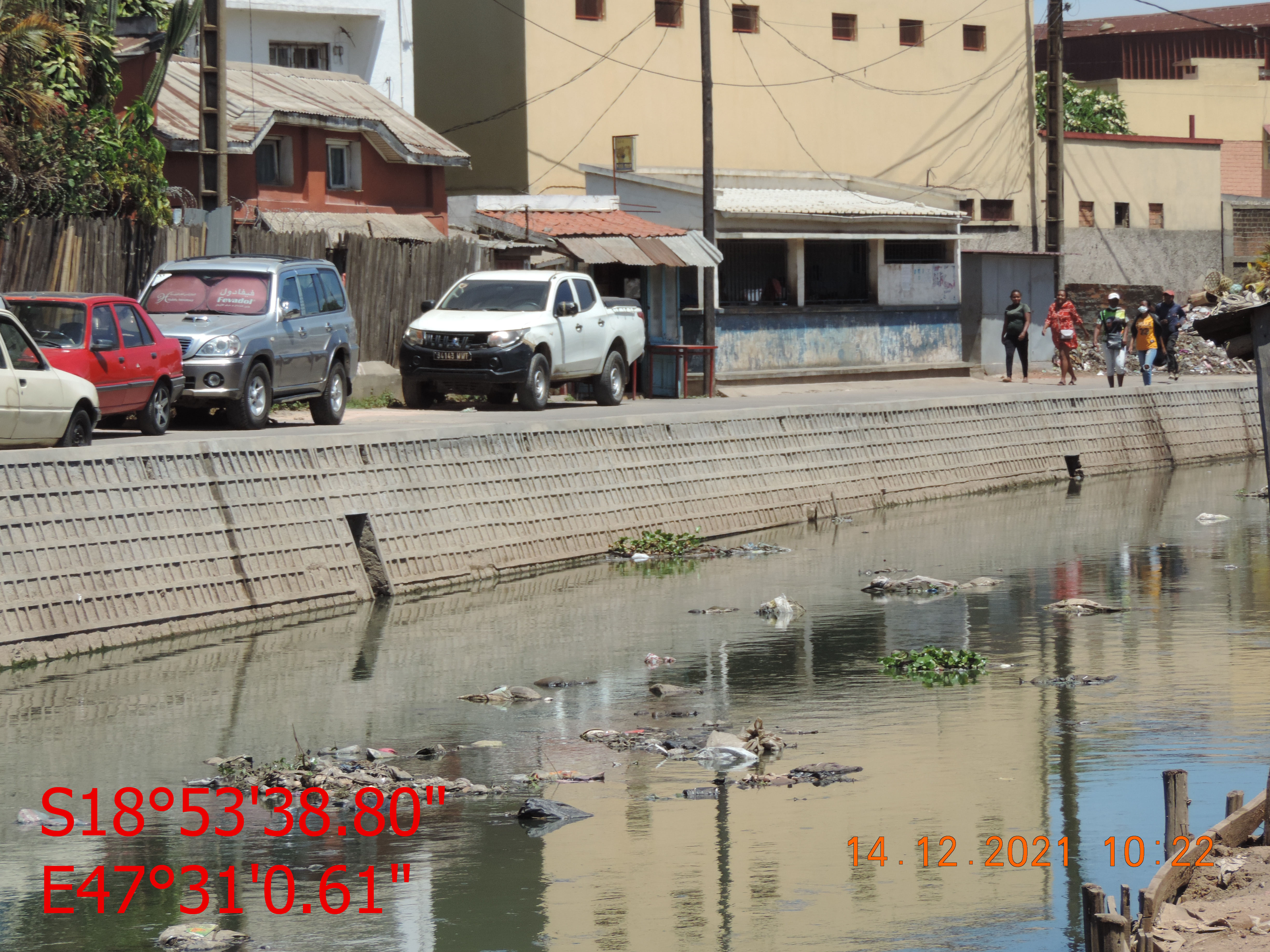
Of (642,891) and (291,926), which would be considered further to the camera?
(642,891)

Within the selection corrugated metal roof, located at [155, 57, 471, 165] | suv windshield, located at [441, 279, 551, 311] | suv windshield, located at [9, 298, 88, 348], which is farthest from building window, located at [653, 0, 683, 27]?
suv windshield, located at [9, 298, 88, 348]

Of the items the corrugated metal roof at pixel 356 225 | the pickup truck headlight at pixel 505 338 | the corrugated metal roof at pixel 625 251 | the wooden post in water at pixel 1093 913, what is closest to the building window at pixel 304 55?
the corrugated metal roof at pixel 356 225

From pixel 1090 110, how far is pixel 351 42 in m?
31.1

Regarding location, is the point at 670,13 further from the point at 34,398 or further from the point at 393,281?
the point at 34,398

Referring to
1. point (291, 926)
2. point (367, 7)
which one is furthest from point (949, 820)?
point (367, 7)

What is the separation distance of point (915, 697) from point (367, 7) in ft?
96.7

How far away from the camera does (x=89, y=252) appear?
23359 millimetres

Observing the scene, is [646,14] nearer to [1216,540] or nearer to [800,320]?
[800,320]

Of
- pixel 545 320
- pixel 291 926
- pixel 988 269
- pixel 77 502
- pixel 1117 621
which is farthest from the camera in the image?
pixel 988 269

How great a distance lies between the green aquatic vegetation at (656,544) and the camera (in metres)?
19.5

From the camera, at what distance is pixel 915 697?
39.7 feet

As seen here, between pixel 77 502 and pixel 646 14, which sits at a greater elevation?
pixel 646 14

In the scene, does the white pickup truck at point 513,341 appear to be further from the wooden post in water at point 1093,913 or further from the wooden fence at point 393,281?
the wooden post in water at point 1093,913

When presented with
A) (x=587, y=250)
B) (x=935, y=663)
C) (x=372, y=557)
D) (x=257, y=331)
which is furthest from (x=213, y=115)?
(x=935, y=663)
